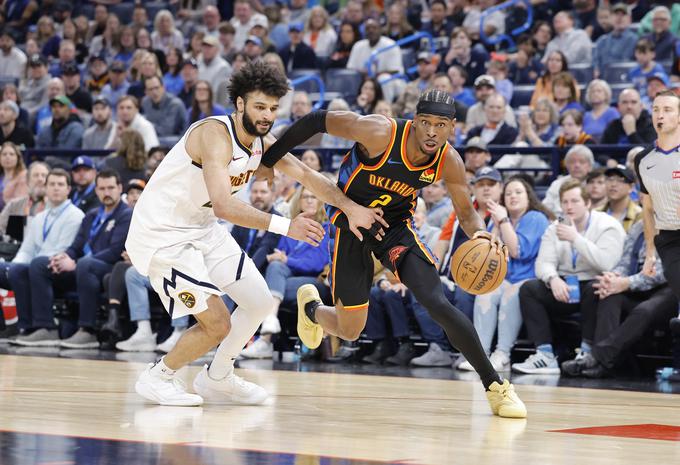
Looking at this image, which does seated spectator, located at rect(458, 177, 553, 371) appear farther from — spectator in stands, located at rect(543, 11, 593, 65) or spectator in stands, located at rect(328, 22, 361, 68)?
spectator in stands, located at rect(328, 22, 361, 68)

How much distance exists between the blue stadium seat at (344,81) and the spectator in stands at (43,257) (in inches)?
175

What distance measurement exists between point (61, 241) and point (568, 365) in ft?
16.2

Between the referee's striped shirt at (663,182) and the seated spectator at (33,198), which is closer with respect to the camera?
the referee's striped shirt at (663,182)

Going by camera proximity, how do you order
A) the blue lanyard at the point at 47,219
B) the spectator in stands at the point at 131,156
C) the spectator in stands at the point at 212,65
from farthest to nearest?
the spectator in stands at the point at 212,65 < the spectator in stands at the point at 131,156 < the blue lanyard at the point at 47,219

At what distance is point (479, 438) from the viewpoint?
14.4 feet

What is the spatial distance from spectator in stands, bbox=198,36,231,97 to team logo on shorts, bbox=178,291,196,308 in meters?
8.86

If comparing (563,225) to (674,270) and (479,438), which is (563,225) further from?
(479,438)

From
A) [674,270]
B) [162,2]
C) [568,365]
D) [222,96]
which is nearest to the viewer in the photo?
[674,270]

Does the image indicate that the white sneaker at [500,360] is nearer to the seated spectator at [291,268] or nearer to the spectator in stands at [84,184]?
the seated spectator at [291,268]

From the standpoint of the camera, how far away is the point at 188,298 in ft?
17.4

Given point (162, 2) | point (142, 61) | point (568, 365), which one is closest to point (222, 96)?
point (142, 61)

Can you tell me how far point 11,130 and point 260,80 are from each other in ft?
30.6

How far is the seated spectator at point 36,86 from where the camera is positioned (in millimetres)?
15475

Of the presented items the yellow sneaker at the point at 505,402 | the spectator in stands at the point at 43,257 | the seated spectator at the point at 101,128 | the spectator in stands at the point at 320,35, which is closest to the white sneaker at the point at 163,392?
the yellow sneaker at the point at 505,402
